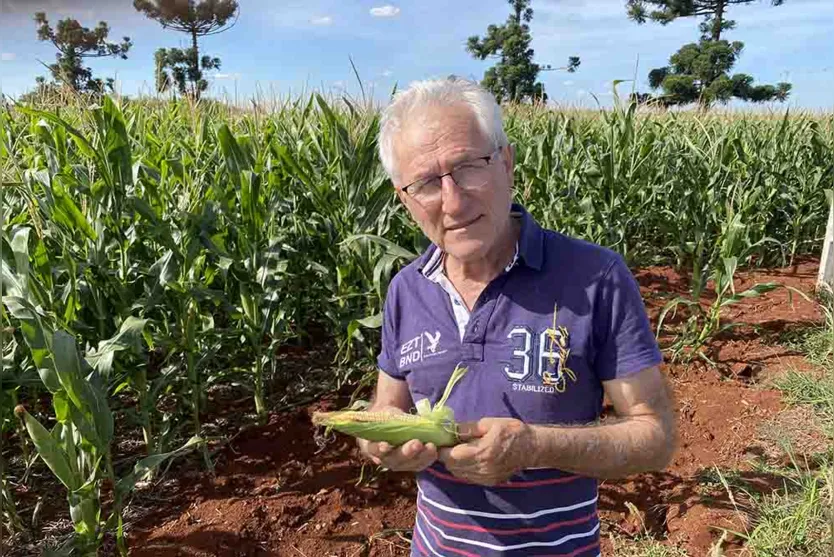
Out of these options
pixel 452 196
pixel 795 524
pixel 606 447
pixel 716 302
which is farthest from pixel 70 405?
pixel 716 302

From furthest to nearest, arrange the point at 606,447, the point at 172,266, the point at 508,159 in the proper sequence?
the point at 172,266 < the point at 508,159 < the point at 606,447

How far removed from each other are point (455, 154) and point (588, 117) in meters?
7.40

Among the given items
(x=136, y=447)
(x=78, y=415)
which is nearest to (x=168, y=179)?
(x=136, y=447)

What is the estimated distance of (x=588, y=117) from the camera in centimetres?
820

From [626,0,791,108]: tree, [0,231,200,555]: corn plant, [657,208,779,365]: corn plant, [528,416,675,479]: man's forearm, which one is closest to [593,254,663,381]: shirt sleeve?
[528,416,675,479]: man's forearm

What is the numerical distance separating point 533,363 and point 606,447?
0.23 m

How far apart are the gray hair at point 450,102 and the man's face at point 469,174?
0.02m

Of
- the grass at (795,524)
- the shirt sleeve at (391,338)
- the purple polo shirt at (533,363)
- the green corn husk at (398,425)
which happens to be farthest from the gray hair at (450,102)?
the grass at (795,524)

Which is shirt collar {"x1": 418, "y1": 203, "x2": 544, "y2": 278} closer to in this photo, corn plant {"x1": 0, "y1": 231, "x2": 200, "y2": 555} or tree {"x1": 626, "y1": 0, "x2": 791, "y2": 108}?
corn plant {"x1": 0, "y1": 231, "x2": 200, "y2": 555}

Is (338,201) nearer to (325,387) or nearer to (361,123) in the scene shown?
(361,123)

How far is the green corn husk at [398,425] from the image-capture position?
1192mm

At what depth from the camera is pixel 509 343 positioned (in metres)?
1.38

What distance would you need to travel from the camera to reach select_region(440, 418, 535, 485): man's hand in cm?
116

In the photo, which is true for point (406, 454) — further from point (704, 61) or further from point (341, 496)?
point (704, 61)
